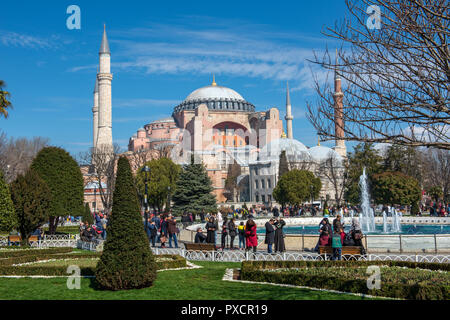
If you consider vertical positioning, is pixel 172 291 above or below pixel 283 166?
below

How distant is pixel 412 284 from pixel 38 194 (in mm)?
13240

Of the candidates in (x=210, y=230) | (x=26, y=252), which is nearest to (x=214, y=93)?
(x=210, y=230)

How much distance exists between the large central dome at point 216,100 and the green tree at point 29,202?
189 feet

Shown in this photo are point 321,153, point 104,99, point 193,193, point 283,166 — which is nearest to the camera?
point 193,193

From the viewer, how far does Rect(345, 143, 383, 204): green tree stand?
36.5m

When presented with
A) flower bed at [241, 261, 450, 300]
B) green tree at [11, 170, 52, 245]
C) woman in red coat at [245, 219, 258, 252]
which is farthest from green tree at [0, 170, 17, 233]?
flower bed at [241, 261, 450, 300]

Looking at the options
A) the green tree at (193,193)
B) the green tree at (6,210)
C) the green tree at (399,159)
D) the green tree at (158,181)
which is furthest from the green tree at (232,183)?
the green tree at (6,210)

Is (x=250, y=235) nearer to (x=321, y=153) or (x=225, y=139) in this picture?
(x=321, y=153)

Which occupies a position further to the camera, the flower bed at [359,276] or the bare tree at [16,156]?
the bare tree at [16,156]

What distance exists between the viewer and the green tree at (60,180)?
19.3 m

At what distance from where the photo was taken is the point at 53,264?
10.4 meters

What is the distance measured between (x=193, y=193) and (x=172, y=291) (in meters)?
23.0

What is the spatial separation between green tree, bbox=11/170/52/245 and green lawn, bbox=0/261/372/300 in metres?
7.40

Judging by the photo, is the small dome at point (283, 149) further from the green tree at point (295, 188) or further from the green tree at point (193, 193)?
the green tree at point (193, 193)
